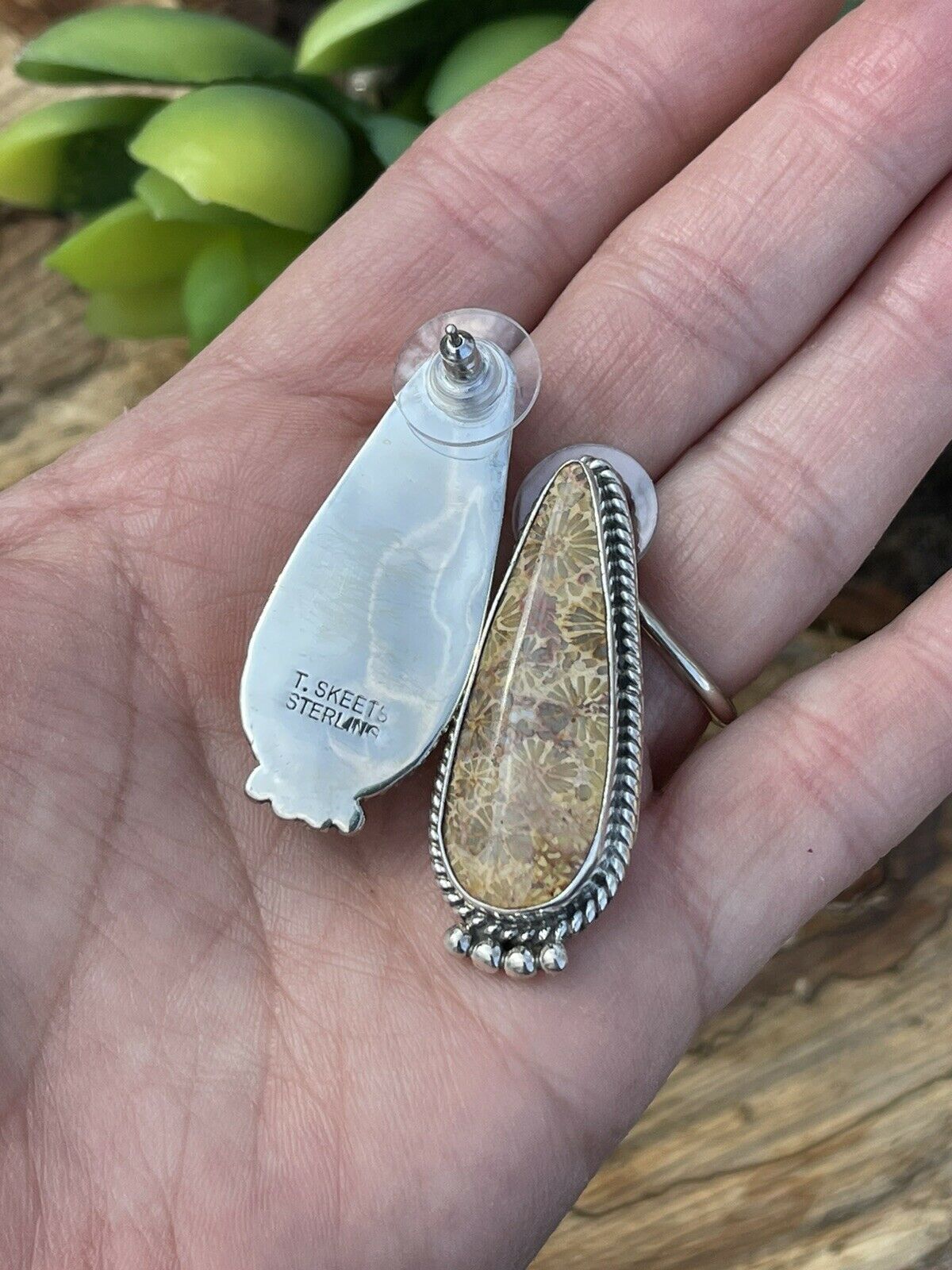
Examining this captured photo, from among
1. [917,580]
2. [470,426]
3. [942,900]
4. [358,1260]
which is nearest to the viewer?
[358,1260]

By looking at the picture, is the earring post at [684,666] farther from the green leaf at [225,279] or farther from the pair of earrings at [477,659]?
the green leaf at [225,279]

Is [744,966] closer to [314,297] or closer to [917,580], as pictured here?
[917,580]

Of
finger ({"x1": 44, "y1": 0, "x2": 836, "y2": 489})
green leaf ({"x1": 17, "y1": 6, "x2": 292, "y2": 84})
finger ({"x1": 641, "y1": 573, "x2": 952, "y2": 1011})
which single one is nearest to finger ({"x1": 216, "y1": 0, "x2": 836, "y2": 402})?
Result: finger ({"x1": 44, "y1": 0, "x2": 836, "y2": 489})

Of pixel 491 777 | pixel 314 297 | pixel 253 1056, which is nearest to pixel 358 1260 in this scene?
pixel 253 1056

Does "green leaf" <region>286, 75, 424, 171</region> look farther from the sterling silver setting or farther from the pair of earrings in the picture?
the sterling silver setting

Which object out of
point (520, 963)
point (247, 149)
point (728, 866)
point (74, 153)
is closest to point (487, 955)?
point (520, 963)

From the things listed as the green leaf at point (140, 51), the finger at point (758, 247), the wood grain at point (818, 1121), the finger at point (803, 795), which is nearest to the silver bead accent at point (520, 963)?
the finger at point (803, 795)

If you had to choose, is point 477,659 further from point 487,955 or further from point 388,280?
point 388,280
